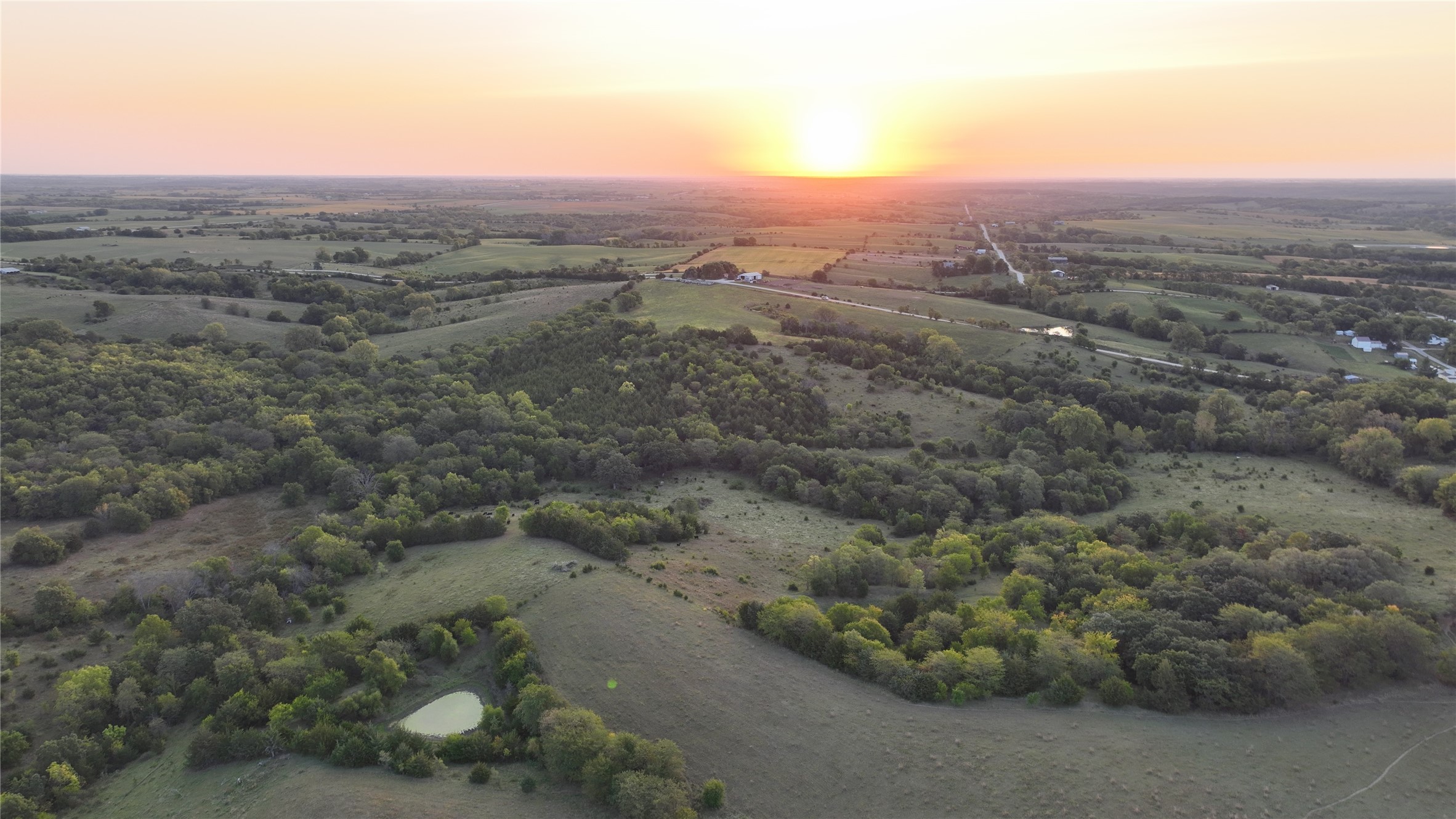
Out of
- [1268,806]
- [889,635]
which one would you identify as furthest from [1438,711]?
[889,635]

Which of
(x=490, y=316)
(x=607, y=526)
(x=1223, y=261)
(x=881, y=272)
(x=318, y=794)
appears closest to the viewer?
(x=318, y=794)

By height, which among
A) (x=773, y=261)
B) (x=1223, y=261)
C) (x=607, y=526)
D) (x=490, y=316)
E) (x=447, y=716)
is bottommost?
(x=447, y=716)

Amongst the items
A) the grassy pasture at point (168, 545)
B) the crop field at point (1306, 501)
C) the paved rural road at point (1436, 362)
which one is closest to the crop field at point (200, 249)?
the grassy pasture at point (168, 545)

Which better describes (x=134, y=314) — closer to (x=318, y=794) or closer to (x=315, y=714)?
(x=315, y=714)

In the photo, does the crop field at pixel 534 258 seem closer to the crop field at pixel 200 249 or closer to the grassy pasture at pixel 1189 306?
the crop field at pixel 200 249

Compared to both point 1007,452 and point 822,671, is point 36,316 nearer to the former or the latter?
point 822,671

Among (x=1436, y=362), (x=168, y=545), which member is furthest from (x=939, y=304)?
(x=168, y=545)
